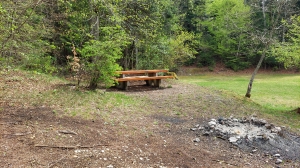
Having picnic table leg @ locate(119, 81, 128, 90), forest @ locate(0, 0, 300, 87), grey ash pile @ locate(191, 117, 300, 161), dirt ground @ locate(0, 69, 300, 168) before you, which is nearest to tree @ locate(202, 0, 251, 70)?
forest @ locate(0, 0, 300, 87)

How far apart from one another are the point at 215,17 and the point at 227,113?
26559mm

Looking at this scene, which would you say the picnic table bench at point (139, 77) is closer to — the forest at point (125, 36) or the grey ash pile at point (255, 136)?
the forest at point (125, 36)

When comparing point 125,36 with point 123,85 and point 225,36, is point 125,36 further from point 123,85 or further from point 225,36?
point 225,36

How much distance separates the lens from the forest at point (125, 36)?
6141mm

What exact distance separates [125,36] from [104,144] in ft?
15.4

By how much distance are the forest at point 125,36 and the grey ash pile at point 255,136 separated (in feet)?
11.4

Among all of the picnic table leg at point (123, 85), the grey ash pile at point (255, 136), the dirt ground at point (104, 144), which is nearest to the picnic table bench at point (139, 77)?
the picnic table leg at point (123, 85)

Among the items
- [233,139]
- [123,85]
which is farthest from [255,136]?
[123,85]

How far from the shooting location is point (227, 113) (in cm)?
762

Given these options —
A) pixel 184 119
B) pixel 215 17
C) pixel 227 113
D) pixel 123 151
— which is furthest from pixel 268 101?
pixel 215 17

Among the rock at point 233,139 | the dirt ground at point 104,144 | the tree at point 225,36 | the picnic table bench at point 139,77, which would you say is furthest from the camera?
the tree at point 225,36

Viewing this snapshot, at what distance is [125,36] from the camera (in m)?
7.90

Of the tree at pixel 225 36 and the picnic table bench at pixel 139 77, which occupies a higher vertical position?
the tree at pixel 225 36

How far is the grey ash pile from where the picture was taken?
483 cm
